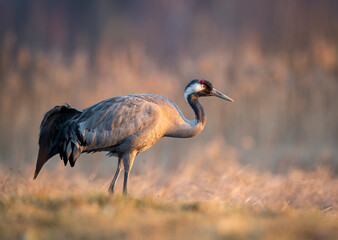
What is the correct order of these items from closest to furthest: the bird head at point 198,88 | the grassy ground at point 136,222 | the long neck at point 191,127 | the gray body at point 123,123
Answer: the grassy ground at point 136,222 → the gray body at point 123,123 → the long neck at point 191,127 → the bird head at point 198,88

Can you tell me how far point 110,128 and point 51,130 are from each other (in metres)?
0.63

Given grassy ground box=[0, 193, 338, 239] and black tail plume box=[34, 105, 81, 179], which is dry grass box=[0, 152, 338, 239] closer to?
grassy ground box=[0, 193, 338, 239]

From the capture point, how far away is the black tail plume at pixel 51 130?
470 cm

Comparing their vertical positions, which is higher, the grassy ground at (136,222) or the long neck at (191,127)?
the long neck at (191,127)

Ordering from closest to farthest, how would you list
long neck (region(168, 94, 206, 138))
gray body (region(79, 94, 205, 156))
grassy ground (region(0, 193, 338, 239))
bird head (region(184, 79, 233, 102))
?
grassy ground (region(0, 193, 338, 239)), gray body (region(79, 94, 205, 156)), long neck (region(168, 94, 206, 138)), bird head (region(184, 79, 233, 102))

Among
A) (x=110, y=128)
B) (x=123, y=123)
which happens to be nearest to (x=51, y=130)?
(x=110, y=128)

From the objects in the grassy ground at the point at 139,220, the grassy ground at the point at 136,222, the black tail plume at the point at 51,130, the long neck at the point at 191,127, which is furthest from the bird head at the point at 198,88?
the grassy ground at the point at 136,222

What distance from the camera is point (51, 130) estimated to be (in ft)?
15.6

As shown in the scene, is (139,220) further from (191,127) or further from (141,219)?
(191,127)

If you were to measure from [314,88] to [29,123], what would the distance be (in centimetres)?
533

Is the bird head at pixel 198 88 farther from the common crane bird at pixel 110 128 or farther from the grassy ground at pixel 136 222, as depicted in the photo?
the grassy ground at pixel 136 222

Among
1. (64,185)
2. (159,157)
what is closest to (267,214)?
(64,185)

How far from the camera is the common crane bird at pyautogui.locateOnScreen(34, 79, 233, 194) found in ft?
15.3

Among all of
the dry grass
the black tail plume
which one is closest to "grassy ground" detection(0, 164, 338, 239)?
the dry grass
